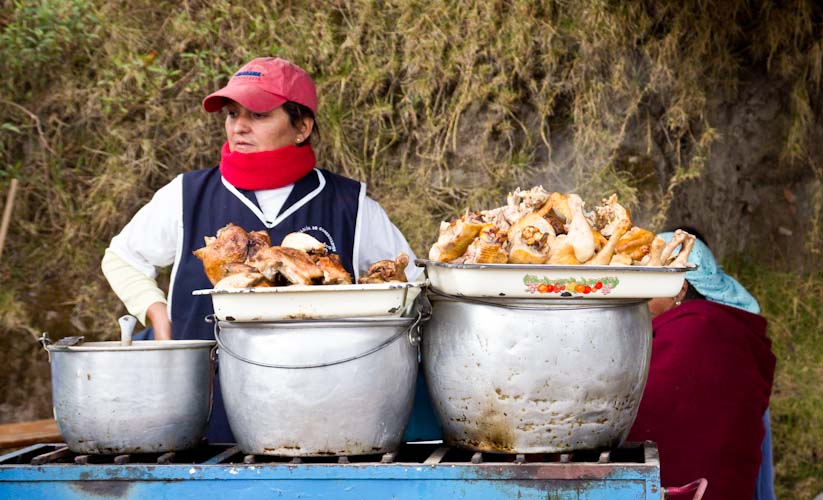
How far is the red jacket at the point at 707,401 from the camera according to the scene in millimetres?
3492

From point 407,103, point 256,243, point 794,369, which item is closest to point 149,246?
point 256,243

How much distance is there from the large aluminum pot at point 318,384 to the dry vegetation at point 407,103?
344cm

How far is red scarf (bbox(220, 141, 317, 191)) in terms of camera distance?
311cm

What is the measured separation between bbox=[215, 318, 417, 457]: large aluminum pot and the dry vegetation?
3437mm

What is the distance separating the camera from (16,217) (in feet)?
19.0

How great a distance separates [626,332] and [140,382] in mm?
1039

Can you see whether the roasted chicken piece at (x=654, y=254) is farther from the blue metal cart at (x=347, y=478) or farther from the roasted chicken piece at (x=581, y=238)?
the blue metal cart at (x=347, y=478)

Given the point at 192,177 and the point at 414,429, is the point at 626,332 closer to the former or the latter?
the point at 414,429

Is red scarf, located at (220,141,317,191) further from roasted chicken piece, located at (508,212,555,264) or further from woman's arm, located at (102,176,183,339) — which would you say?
roasted chicken piece, located at (508,212,555,264)

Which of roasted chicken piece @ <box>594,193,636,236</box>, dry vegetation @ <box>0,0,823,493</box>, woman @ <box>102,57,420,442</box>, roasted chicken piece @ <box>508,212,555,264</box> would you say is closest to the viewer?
roasted chicken piece @ <box>508,212,555,264</box>

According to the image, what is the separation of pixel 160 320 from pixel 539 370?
1.32 meters

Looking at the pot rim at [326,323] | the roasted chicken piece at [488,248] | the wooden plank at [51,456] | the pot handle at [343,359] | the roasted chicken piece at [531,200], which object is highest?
the roasted chicken piece at [531,200]

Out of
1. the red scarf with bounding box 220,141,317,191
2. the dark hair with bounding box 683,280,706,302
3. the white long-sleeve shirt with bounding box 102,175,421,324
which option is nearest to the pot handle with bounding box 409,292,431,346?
the white long-sleeve shirt with bounding box 102,175,421,324

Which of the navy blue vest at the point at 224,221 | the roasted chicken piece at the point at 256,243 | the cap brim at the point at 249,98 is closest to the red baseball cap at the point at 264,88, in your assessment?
the cap brim at the point at 249,98
